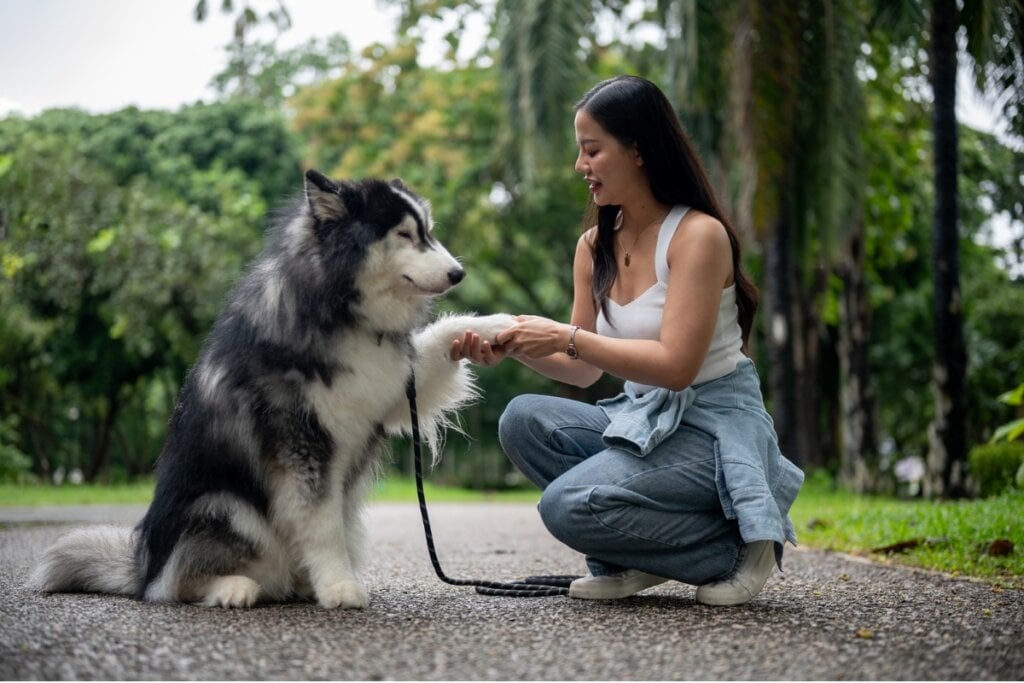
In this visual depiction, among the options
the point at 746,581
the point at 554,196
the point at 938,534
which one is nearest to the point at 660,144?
the point at 746,581

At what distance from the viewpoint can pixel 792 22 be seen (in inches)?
384

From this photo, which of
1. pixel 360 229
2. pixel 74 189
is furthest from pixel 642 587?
pixel 74 189

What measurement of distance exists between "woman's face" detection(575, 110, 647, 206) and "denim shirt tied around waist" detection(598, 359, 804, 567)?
2.51ft

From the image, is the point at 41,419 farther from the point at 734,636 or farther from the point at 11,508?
the point at 734,636

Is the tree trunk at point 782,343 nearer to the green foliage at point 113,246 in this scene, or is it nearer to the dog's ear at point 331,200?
the green foliage at point 113,246

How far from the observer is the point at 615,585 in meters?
3.92

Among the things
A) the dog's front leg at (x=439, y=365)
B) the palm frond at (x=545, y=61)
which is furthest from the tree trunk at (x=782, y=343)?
the dog's front leg at (x=439, y=365)

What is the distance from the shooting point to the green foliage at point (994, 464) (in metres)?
9.59

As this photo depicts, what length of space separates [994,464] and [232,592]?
26.9 ft

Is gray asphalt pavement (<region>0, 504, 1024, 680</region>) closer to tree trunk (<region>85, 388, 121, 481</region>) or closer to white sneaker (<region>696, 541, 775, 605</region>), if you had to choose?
white sneaker (<region>696, 541, 775, 605</region>)

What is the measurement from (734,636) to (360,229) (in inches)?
74.1

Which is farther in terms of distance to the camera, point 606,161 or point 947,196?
point 947,196

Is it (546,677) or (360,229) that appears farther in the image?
(360,229)

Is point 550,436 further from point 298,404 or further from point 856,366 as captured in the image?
point 856,366
